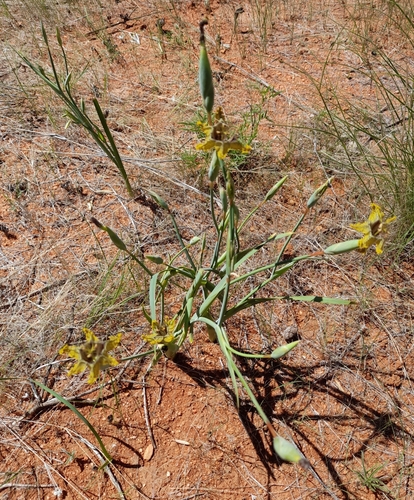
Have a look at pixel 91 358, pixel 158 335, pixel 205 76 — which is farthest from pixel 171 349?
Answer: pixel 205 76

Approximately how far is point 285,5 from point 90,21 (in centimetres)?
155

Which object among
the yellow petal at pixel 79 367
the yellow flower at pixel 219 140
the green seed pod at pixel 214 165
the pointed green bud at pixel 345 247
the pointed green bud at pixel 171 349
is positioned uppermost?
the yellow flower at pixel 219 140

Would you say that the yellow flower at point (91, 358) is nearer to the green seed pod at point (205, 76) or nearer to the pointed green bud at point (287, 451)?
the pointed green bud at point (287, 451)

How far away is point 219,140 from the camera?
117cm

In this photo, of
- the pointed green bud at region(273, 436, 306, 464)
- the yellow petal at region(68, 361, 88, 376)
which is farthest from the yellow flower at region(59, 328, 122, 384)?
the pointed green bud at region(273, 436, 306, 464)

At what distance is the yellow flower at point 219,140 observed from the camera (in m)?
1.15

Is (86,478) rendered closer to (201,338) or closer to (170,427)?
(170,427)

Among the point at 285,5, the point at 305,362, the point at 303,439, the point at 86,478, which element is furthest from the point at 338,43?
the point at 86,478

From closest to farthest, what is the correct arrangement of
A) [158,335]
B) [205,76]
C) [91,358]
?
[205,76] < [91,358] < [158,335]

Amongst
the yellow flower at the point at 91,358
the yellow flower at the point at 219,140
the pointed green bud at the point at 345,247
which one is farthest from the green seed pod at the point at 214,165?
the yellow flower at the point at 91,358

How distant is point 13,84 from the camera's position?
279cm

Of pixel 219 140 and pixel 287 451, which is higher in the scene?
pixel 219 140

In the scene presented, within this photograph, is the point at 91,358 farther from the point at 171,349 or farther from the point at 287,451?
the point at 287,451

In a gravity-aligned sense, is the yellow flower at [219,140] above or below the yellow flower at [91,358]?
above
